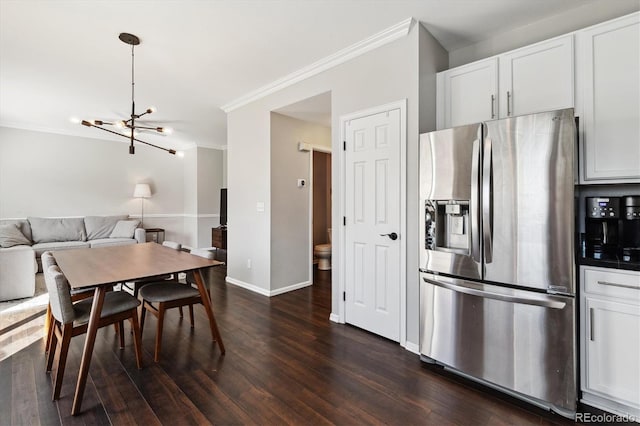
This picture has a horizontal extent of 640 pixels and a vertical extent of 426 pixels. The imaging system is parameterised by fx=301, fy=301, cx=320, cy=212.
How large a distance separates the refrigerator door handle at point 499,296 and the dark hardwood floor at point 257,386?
0.63 m

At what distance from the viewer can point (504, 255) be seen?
6.34 ft

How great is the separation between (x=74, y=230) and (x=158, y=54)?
15.1ft

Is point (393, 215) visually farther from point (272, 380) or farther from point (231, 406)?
point (231, 406)

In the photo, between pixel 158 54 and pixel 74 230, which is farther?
pixel 74 230

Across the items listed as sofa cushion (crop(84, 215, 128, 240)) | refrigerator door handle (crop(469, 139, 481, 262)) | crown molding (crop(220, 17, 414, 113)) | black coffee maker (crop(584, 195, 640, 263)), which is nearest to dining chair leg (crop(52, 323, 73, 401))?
refrigerator door handle (crop(469, 139, 481, 262))

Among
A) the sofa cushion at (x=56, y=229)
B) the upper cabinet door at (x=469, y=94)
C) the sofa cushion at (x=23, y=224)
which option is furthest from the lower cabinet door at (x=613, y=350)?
the sofa cushion at (x=23, y=224)

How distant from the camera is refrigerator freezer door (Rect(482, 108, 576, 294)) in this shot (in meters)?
1.73

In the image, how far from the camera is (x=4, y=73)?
11.4 feet

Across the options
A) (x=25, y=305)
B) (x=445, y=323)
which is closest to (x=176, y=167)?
(x=25, y=305)

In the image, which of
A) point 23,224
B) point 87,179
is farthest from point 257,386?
point 87,179

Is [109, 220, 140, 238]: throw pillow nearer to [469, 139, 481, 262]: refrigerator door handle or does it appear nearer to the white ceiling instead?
the white ceiling

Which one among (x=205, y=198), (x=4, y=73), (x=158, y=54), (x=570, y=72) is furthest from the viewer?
(x=205, y=198)

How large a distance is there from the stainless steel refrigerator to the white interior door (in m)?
0.39

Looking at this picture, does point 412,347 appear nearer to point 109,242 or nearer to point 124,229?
point 109,242
